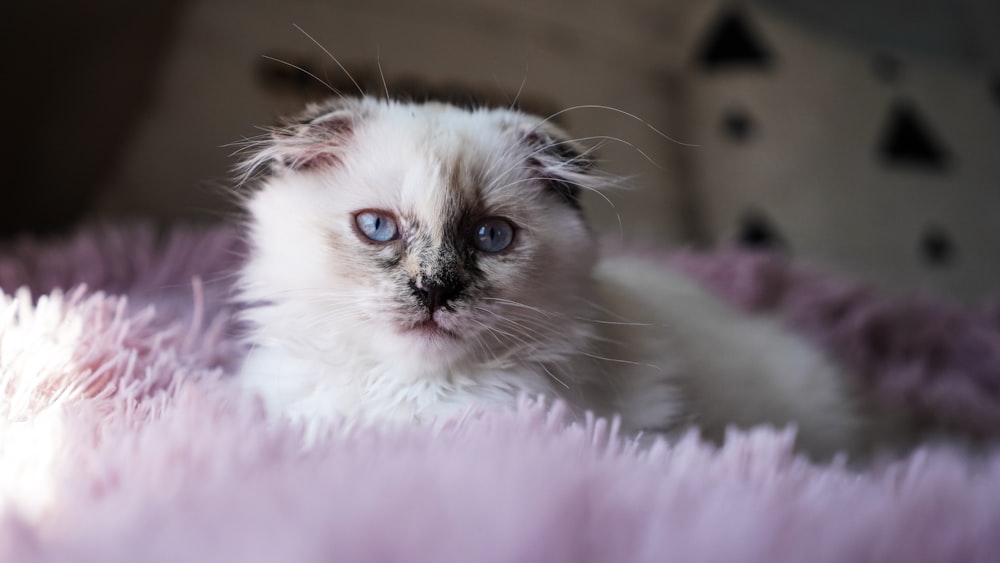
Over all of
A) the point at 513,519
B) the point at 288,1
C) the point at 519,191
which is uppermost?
the point at 288,1

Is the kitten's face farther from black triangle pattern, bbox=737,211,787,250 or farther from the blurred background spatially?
black triangle pattern, bbox=737,211,787,250

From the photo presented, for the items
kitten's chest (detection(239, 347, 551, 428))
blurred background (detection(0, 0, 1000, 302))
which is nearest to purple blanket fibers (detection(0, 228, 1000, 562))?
kitten's chest (detection(239, 347, 551, 428))

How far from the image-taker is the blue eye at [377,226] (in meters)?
0.75

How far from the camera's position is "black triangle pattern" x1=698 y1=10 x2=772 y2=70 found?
79.3 inches

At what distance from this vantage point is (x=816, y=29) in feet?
6.97

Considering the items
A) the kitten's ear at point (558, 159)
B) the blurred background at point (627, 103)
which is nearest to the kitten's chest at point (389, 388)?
the kitten's ear at point (558, 159)

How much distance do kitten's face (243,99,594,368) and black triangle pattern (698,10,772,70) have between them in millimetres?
1385

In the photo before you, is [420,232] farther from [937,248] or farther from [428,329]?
[937,248]

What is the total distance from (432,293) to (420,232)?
0.23 feet

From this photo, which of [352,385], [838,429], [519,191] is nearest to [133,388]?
[352,385]

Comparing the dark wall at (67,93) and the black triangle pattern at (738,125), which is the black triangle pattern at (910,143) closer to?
the black triangle pattern at (738,125)

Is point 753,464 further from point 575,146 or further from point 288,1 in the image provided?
point 288,1

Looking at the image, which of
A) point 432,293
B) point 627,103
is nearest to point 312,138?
point 432,293

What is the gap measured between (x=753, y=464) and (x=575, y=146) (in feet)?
1.35
